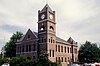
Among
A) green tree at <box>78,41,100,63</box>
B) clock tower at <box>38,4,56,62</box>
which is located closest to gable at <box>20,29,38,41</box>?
clock tower at <box>38,4,56,62</box>

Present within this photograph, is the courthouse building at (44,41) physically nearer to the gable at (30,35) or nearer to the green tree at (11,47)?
the gable at (30,35)

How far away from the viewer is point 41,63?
4550 centimetres

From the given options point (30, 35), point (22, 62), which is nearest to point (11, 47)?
point (30, 35)

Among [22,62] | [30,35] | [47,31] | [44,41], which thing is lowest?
[22,62]

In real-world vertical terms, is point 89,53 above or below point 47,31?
below

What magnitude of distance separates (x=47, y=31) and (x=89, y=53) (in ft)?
87.1

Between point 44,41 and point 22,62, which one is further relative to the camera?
point 44,41

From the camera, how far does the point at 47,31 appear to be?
54188mm

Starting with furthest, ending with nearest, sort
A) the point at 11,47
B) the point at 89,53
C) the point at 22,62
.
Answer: the point at 11,47, the point at 89,53, the point at 22,62

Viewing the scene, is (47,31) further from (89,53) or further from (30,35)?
(89,53)

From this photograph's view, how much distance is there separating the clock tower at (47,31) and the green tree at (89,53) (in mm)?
22302

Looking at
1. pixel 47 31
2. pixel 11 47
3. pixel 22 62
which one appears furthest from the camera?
pixel 11 47

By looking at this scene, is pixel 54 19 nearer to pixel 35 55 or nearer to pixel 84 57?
→ pixel 35 55

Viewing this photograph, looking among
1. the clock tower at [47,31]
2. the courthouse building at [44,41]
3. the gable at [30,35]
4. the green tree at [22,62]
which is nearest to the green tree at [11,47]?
the courthouse building at [44,41]
